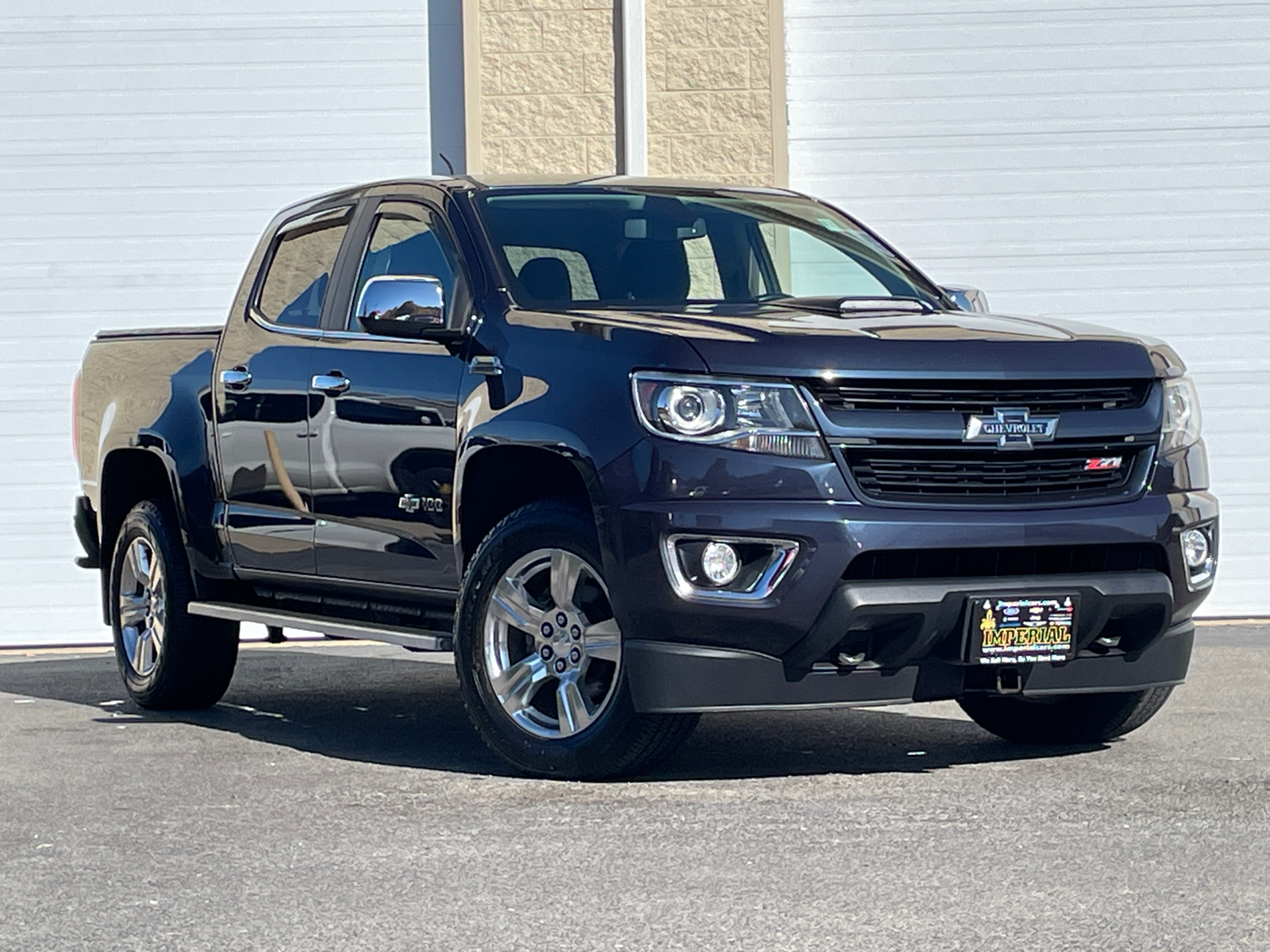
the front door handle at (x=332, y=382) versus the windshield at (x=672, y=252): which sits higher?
the windshield at (x=672, y=252)

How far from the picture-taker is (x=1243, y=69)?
13.6 metres

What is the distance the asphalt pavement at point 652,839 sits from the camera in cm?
485

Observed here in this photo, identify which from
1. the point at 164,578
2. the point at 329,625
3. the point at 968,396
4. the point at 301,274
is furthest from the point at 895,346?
the point at 164,578

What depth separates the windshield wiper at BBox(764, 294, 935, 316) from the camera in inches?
293

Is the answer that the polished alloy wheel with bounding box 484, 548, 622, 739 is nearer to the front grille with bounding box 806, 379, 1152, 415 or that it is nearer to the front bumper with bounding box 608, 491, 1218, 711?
the front bumper with bounding box 608, 491, 1218, 711

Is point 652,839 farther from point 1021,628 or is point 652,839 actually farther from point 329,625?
point 329,625

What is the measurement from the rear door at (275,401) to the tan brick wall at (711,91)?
4.83 metres

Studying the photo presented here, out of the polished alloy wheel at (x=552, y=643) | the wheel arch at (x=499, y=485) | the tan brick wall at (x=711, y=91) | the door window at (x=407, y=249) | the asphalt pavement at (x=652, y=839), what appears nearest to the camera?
the asphalt pavement at (x=652, y=839)

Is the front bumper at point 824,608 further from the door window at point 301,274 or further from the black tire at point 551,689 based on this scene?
the door window at point 301,274

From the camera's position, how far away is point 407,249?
807 centimetres

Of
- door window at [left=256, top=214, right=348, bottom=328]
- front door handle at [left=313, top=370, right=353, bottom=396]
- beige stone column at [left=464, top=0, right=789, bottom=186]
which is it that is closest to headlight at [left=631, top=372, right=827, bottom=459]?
front door handle at [left=313, top=370, right=353, bottom=396]

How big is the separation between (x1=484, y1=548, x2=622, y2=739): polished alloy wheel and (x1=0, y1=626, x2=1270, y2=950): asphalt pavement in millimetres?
219

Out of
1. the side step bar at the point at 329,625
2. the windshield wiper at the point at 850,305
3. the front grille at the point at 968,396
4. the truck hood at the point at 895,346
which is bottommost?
the side step bar at the point at 329,625

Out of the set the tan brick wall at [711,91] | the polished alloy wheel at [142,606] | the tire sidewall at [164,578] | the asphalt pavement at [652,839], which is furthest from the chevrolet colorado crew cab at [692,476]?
the tan brick wall at [711,91]
